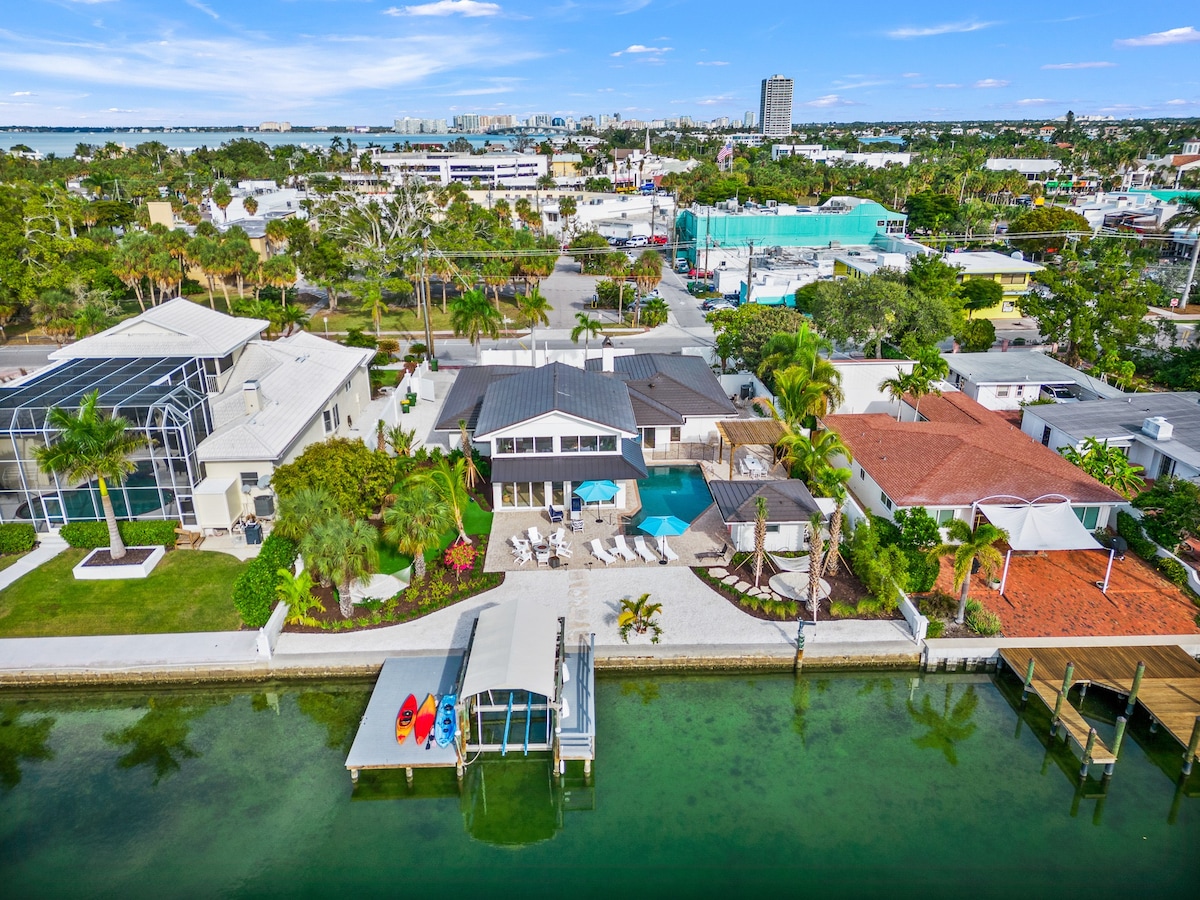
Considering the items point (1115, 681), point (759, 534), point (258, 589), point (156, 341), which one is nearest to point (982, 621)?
point (1115, 681)

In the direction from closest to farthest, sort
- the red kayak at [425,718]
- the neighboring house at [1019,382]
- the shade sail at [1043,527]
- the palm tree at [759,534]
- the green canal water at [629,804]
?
the green canal water at [629,804] → the red kayak at [425,718] → the palm tree at [759,534] → the shade sail at [1043,527] → the neighboring house at [1019,382]

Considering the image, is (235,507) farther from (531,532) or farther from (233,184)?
(233,184)

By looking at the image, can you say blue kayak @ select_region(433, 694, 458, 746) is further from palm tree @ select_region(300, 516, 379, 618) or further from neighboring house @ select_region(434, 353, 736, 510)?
neighboring house @ select_region(434, 353, 736, 510)

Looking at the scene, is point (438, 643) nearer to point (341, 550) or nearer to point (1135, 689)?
point (341, 550)

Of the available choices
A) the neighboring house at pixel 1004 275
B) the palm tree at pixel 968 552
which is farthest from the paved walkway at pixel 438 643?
the neighboring house at pixel 1004 275

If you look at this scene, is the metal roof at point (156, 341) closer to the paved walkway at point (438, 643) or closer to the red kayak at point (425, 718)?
the paved walkway at point (438, 643)

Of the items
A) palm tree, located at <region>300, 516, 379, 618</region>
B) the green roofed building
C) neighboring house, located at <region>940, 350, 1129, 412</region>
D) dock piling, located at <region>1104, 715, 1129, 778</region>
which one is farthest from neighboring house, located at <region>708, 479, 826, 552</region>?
the green roofed building

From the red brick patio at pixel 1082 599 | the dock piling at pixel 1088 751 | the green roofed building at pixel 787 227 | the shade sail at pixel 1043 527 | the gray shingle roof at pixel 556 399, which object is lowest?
the dock piling at pixel 1088 751
